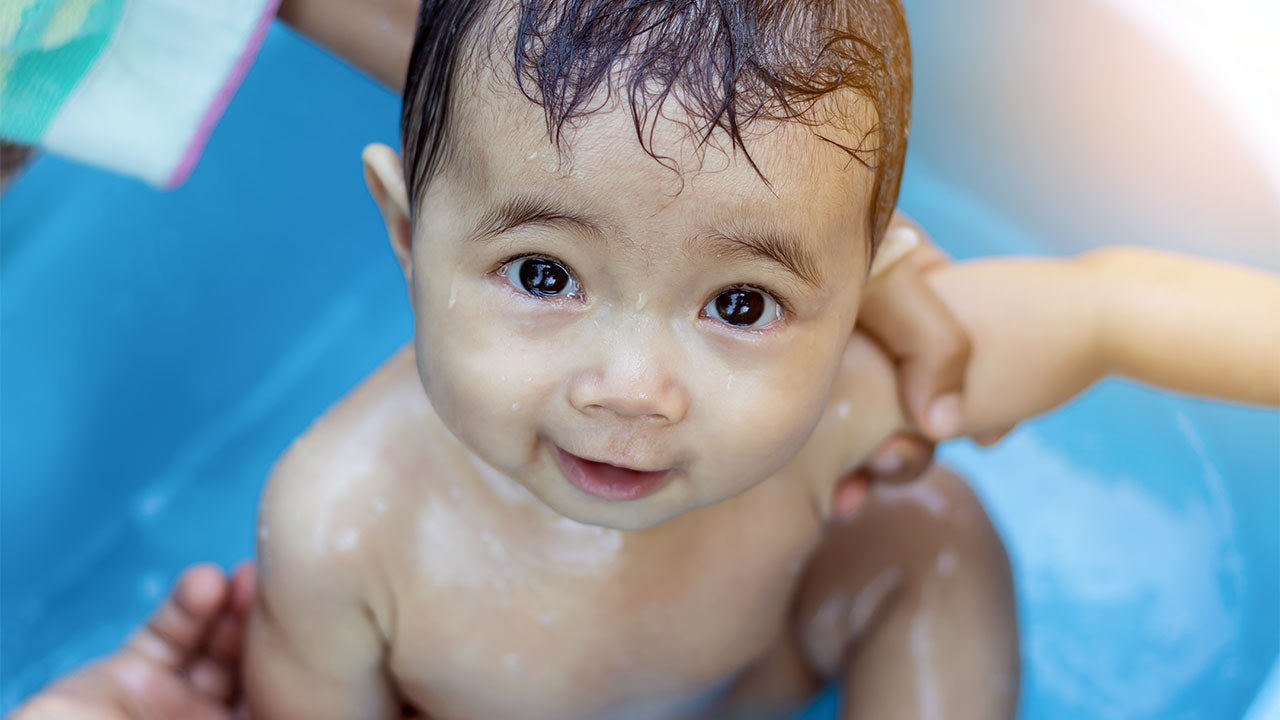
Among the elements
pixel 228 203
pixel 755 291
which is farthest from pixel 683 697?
pixel 228 203

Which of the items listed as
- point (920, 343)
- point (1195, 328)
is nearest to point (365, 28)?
point (920, 343)

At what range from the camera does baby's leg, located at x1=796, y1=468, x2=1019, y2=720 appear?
1.18 meters

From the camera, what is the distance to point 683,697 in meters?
1.15

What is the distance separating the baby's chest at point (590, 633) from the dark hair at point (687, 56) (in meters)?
0.43

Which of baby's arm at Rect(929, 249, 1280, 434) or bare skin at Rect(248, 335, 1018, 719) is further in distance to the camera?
baby's arm at Rect(929, 249, 1280, 434)

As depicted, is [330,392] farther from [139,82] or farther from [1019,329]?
[1019,329]

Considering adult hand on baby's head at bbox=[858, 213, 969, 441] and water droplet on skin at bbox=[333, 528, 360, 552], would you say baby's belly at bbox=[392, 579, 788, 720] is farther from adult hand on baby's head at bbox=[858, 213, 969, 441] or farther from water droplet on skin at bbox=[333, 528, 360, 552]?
adult hand on baby's head at bbox=[858, 213, 969, 441]

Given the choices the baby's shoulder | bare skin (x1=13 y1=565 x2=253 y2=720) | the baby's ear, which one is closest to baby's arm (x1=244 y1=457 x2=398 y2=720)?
the baby's shoulder

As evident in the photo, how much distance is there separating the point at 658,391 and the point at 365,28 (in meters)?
0.52

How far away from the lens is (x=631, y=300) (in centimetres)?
73

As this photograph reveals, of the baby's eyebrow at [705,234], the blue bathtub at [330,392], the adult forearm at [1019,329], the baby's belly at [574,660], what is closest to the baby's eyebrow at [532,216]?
the baby's eyebrow at [705,234]

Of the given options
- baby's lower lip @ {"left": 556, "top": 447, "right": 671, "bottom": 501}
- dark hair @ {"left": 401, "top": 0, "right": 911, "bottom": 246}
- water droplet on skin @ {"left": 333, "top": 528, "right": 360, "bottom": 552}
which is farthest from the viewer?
water droplet on skin @ {"left": 333, "top": 528, "right": 360, "bottom": 552}

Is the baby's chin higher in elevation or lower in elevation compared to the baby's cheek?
lower

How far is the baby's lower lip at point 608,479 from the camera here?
82 centimetres
